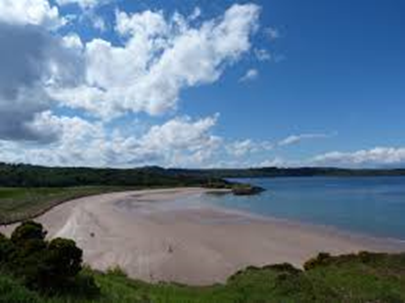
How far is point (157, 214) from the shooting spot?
228ft

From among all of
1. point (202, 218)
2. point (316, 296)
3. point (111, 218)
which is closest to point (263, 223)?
point (202, 218)

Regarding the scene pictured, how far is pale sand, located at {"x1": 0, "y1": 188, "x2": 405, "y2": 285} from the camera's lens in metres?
31.1

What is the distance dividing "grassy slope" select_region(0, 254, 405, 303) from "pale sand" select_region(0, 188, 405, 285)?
8333 millimetres

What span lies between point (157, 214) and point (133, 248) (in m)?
31.2

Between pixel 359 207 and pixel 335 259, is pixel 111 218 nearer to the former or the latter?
pixel 359 207

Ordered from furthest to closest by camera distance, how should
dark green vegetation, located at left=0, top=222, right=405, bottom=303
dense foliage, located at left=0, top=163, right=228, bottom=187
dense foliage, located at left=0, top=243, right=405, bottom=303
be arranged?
dense foliage, located at left=0, top=163, right=228, bottom=187 < dense foliage, located at left=0, top=243, right=405, bottom=303 < dark green vegetation, located at left=0, top=222, right=405, bottom=303

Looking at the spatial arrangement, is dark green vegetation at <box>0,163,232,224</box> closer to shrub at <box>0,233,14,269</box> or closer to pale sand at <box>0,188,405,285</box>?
pale sand at <box>0,188,405,285</box>

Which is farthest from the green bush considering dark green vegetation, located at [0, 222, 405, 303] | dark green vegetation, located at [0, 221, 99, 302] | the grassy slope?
the grassy slope

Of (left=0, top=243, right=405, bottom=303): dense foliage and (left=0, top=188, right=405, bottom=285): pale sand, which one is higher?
(left=0, top=243, right=405, bottom=303): dense foliage

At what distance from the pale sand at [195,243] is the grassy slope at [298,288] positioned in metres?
8.33

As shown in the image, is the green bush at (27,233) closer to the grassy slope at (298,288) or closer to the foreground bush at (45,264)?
the foreground bush at (45,264)

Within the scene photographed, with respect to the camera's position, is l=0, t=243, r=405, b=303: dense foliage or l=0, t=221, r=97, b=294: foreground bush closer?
l=0, t=221, r=97, b=294: foreground bush

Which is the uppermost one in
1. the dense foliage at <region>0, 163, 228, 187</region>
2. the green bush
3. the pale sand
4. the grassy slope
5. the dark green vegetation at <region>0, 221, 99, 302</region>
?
the dense foliage at <region>0, 163, 228, 187</region>

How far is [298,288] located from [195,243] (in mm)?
25585
